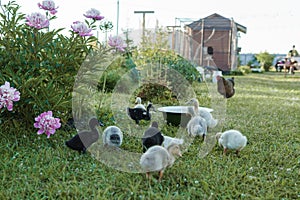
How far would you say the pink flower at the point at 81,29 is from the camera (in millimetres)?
3045

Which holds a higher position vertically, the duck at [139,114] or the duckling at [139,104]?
the duckling at [139,104]

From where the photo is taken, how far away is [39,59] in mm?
3021

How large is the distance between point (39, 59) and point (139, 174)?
4.89ft

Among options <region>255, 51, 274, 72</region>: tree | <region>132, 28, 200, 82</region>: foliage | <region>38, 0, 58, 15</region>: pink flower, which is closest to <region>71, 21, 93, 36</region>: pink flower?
<region>38, 0, 58, 15</region>: pink flower

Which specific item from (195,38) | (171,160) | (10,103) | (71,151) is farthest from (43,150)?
(195,38)

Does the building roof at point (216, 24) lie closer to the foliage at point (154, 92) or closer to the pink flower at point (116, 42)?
the foliage at point (154, 92)

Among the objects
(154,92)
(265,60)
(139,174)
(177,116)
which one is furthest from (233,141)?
(265,60)

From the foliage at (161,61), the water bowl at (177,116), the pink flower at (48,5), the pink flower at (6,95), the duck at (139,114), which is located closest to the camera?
the pink flower at (6,95)

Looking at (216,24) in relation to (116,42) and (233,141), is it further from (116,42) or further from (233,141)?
(233,141)

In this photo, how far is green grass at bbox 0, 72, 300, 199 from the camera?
6.33ft

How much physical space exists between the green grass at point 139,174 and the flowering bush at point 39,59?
28 cm

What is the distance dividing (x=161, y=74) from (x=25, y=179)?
3730mm

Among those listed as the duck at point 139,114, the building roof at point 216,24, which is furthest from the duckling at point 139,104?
the building roof at point 216,24

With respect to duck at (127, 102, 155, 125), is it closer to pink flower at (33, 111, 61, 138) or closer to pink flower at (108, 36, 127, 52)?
pink flower at (108, 36, 127, 52)
